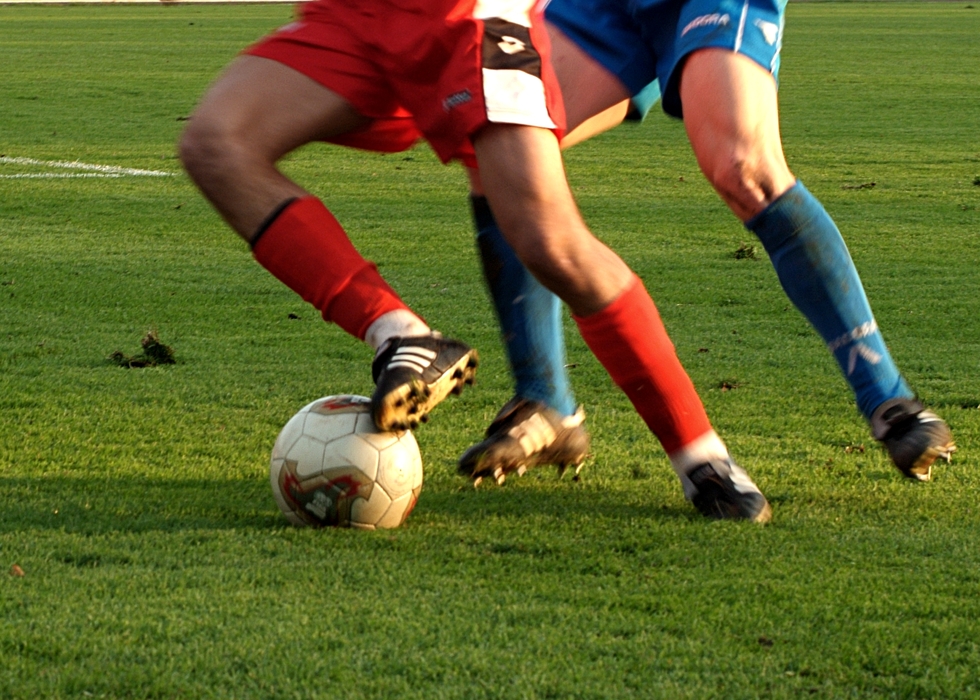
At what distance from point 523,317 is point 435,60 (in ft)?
2.90

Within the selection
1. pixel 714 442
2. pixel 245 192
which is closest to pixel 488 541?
pixel 714 442

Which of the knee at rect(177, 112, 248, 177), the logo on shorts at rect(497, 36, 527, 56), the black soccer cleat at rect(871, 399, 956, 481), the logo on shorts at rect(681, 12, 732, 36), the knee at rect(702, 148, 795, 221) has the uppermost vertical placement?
the logo on shorts at rect(497, 36, 527, 56)

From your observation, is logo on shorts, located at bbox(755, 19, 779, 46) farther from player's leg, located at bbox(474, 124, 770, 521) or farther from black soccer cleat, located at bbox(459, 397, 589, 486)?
black soccer cleat, located at bbox(459, 397, 589, 486)

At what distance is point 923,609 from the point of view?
2.53 m

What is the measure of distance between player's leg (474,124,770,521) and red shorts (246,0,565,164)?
0.22 ft

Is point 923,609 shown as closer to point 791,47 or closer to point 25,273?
point 25,273

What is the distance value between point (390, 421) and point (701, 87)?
1032 millimetres

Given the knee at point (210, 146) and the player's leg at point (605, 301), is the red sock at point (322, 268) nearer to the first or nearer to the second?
the knee at point (210, 146)

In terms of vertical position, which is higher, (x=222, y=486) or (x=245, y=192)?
(x=245, y=192)

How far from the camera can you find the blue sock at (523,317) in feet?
11.6

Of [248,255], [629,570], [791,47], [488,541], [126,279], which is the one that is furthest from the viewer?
[791,47]

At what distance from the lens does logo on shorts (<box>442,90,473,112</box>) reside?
9.13 feet

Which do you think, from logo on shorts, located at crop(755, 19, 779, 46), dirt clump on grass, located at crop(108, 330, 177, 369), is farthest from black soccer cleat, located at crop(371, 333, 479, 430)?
dirt clump on grass, located at crop(108, 330, 177, 369)

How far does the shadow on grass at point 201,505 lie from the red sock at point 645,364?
209mm
